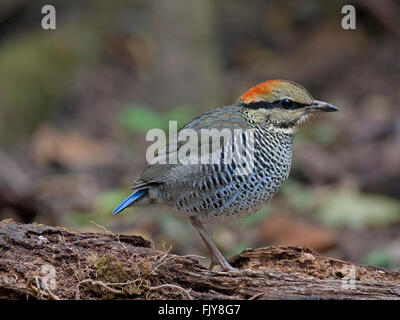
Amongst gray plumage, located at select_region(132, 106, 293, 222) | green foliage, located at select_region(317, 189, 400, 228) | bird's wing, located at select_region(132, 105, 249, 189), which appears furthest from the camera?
green foliage, located at select_region(317, 189, 400, 228)

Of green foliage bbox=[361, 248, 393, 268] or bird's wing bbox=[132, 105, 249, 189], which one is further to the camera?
green foliage bbox=[361, 248, 393, 268]

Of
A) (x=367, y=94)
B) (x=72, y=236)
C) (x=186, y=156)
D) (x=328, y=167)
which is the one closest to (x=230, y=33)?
(x=367, y=94)

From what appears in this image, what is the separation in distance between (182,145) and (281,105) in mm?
882

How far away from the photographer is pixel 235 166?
5.02 meters

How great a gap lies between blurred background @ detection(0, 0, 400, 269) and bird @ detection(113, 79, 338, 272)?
6.94 feet

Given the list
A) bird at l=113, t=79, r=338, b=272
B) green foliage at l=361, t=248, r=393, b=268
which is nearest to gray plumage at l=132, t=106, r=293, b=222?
bird at l=113, t=79, r=338, b=272

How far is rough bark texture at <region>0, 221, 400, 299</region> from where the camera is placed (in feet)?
13.4

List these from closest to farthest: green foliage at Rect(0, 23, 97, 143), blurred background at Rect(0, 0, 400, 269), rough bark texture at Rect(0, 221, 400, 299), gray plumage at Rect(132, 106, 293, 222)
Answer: rough bark texture at Rect(0, 221, 400, 299) < gray plumage at Rect(132, 106, 293, 222) < blurred background at Rect(0, 0, 400, 269) < green foliage at Rect(0, 23, 97, 143)

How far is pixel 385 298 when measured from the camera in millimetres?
4301

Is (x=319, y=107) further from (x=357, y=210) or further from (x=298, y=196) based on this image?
(x=298, y=196)

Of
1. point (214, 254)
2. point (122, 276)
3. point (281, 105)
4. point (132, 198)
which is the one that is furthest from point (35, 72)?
point (122, 276)

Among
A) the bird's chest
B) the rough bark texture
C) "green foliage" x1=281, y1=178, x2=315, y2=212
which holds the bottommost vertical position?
the rough bark texture

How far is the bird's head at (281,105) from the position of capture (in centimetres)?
528

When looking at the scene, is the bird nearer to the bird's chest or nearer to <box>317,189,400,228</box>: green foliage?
the bird's chest
